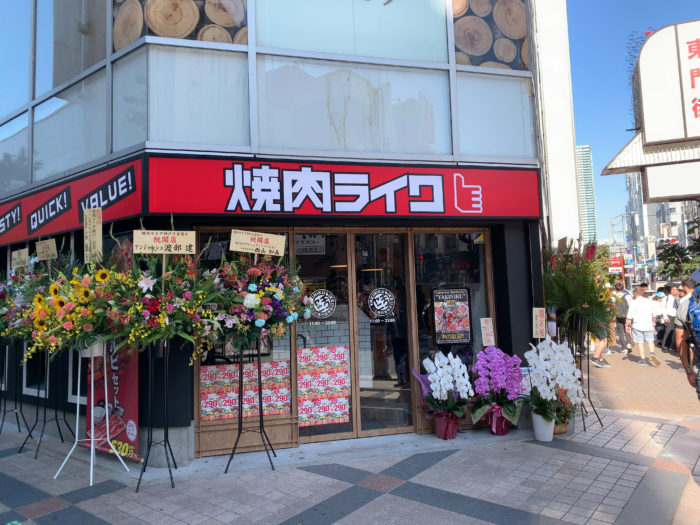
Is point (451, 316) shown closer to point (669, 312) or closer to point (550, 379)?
point (550, 379)

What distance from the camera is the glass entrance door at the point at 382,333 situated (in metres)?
6.47

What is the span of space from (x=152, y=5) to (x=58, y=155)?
107 inches

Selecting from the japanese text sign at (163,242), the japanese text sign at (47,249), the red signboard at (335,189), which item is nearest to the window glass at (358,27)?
the red signboard at (335,189)

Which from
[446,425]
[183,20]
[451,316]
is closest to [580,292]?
[451,316]

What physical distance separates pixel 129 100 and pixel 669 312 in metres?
13.5

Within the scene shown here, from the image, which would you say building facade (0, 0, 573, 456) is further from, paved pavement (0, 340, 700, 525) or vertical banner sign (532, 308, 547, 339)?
paved pavement (0, 340, 700, 525)

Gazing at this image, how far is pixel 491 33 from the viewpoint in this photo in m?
6.95

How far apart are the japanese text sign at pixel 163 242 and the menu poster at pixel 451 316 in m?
3.40

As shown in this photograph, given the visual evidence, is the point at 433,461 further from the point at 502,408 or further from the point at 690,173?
the point at 690,173

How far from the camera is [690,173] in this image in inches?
333

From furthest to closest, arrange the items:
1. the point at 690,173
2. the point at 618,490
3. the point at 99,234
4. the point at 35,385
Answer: the point at 690,173 → the point at 35,385 → the point at 99,234 → the point at 618,490

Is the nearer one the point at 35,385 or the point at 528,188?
the point at 528,188

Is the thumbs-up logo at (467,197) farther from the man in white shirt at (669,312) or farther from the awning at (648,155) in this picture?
the man in white shirt at (669,312)

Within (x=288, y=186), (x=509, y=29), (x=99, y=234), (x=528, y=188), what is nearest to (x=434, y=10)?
(x=509, y=29)
